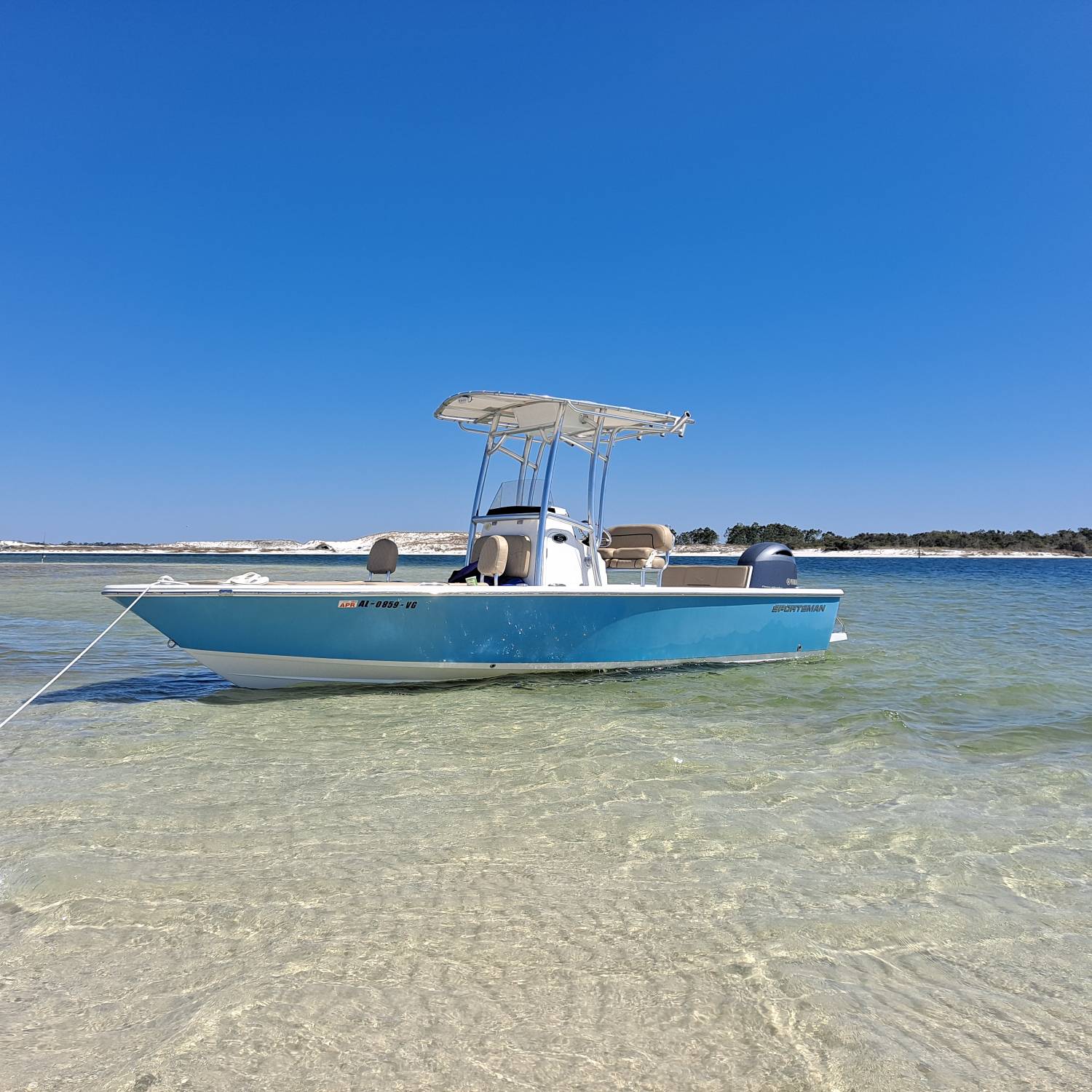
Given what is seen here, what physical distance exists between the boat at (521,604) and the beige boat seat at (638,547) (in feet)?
0.06

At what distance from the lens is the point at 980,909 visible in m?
3.53

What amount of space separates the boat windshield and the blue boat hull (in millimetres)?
1591

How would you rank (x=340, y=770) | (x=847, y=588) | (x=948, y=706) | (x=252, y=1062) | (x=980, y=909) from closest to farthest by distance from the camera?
(x=252, y=1062), (x=980, y=909), (x=340, y=770), (x=948, y=706), (x=847, y=588)

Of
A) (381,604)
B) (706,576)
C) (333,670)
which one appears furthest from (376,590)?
(706,576)

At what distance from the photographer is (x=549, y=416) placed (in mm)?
9922

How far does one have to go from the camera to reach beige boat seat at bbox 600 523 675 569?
10.7 m

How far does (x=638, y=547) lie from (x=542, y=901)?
25.3 ft

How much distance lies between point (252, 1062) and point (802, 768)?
437 centimetres

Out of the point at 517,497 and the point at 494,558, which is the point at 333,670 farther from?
the point at 517,497

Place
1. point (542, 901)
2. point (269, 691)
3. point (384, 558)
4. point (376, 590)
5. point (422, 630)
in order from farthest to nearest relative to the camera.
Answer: point (384, 558), point (269, 691), point (422, 630), point (376, 590), point (542, 901)

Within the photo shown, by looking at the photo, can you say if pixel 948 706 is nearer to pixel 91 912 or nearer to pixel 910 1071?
pixel 910 1071

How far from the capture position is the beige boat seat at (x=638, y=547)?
35.2 feet

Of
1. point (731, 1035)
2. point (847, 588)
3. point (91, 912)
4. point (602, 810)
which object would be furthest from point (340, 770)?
point (847, 588)

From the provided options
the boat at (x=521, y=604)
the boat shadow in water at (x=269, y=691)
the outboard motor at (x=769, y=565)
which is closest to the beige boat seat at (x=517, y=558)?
the boat at (x=521, y=604)
